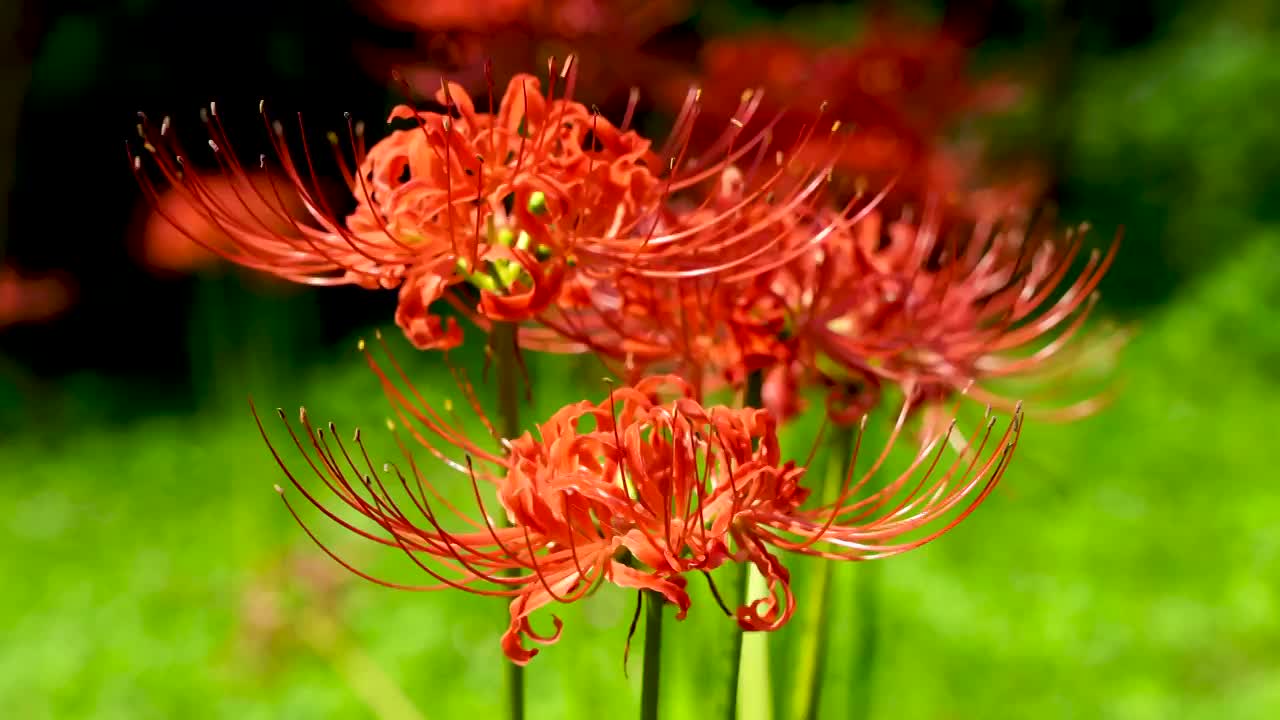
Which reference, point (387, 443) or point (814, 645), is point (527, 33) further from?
point (387, 443)

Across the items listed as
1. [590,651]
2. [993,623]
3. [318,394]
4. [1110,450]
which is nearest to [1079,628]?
[993,623]

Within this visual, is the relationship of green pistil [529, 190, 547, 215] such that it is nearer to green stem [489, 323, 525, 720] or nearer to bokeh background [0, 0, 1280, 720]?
green stem [489, 323, 525, 720]

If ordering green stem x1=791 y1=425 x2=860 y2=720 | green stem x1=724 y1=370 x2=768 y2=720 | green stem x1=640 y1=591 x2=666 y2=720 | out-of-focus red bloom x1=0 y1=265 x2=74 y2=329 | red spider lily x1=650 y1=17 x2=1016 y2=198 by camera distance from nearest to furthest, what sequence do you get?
green stem x1=640 y1=591 x2=666 y2=720 < green stem x1=724 y1=370 x2=768 y2=720 < green stem x1=791 y1=425 x2=860 y2=720 < red spider lily x1=650 y1=17 x2=1016 y2=198 < out-of-focus red bloom x1=0 y1=265 x2=74 y2=329

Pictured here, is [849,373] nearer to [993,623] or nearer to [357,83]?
[993,623]

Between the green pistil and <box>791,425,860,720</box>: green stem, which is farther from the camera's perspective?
<box>791,425,860,720</box>: green stem

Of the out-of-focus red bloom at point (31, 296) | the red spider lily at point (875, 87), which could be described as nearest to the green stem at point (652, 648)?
the red spider lily at point (875, 87)

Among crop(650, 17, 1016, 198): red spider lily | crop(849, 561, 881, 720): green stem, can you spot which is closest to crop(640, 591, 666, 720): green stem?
crop(849, 561, 881, 720): green stem

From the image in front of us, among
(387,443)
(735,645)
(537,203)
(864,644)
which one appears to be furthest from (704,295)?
(387,443)

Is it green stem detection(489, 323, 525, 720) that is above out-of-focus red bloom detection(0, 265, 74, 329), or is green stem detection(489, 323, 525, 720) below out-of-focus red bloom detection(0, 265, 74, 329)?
above
